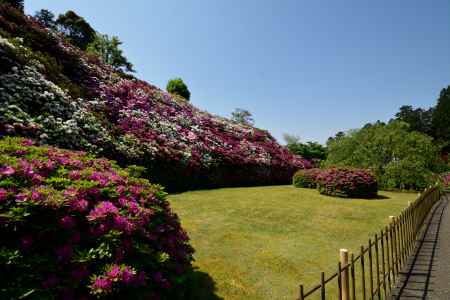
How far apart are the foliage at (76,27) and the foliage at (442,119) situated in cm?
7793

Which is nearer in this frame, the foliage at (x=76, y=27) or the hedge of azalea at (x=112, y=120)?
the hedge of azalea at (x=112, y=120)

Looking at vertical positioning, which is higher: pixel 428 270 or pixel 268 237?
pixel 268 237

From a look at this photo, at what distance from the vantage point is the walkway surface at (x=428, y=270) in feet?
17.0

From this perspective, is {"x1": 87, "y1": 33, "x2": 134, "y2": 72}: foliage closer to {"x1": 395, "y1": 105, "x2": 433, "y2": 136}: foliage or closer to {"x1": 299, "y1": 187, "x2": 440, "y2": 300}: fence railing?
{"x1": 299, "y1": 187, "x2": 440, "y2": 300}: fence railing

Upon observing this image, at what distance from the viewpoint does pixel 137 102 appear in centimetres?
1780

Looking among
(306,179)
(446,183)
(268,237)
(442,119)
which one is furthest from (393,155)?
(442,119)

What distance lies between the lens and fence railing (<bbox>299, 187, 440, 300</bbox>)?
4082mm

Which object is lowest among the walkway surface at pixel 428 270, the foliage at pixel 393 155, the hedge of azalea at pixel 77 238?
the walkway surface at pixel 428 270

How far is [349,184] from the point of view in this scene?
15.8 meters

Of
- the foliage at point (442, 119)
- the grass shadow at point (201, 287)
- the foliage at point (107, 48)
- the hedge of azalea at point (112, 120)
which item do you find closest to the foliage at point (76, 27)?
the foliage at point (107, 48)

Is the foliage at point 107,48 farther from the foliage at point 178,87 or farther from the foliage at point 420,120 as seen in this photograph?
the foliage at point 420,120

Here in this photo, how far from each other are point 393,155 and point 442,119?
63349 millimetres

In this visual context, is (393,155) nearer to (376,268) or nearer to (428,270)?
(428,270)

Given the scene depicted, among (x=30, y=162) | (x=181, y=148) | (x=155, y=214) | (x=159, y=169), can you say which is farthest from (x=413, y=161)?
(x=30, y=162)
